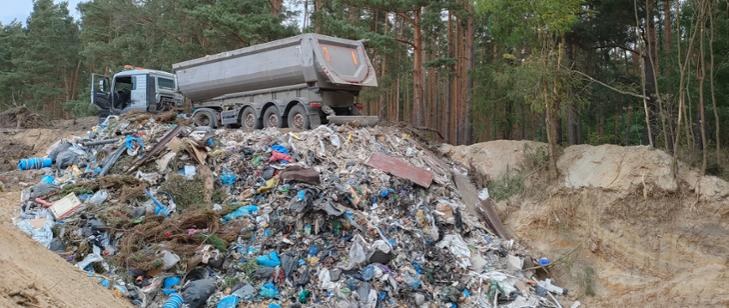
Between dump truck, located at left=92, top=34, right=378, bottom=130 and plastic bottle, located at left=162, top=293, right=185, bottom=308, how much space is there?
5380 millimetres

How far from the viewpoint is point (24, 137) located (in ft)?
41.0

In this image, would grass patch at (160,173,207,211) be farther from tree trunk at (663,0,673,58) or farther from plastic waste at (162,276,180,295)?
tree trunk at (663,0,673,58)

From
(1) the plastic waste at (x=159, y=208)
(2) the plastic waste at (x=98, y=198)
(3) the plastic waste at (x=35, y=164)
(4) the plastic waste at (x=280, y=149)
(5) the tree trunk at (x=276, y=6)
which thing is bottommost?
(1) the plastic waste at (x=159, y=208)

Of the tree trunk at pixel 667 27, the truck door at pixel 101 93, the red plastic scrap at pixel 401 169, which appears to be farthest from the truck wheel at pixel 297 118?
the tree trunk at pixel 667 27

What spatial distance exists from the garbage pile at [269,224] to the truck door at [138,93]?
3.98 m

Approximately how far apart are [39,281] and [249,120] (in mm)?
8180

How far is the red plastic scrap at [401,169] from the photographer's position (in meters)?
9.02

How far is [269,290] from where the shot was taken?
6273 millimetres

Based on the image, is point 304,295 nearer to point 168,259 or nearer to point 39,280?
point 168,259

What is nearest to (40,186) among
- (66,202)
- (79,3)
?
(66,202)

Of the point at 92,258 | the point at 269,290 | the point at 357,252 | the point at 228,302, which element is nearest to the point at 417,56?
the point at 357,252

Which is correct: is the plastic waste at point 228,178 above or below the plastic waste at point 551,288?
above

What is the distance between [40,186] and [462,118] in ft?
37.6

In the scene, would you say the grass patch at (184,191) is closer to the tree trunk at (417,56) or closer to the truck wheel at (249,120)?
the truck wheel at (249,120)
